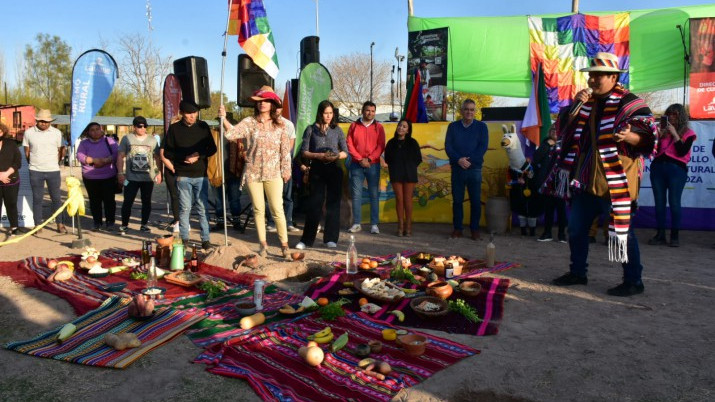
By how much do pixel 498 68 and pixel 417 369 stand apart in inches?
381

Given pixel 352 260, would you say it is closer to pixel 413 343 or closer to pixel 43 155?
pixel 413 343

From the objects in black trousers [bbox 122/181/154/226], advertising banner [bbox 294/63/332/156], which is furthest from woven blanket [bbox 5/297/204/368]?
advertising banner [bbox 294/63/332/156]

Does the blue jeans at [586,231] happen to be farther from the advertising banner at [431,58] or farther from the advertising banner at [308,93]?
the advertising banner at [431,58]

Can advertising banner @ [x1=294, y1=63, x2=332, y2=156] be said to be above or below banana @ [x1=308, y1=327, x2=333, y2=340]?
above

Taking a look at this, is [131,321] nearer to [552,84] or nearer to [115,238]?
[115,238]

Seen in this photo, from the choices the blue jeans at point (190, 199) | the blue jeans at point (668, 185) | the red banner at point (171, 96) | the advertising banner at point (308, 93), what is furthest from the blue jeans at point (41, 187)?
the blue jeans at point (668, 185)

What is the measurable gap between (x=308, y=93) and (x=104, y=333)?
501 cm

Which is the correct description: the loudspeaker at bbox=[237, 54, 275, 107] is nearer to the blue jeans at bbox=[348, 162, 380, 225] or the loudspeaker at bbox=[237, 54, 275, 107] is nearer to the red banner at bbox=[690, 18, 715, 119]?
the blue jeans at bbox=[348, 162, 380, 225]

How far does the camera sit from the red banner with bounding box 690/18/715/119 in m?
9.98

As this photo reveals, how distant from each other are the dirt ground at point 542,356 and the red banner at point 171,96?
3.86m

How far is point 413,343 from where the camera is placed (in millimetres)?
3357

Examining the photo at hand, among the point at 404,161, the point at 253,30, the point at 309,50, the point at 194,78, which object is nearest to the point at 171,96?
the point at 194,78

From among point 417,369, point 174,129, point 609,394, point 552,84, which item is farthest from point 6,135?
point 552,84

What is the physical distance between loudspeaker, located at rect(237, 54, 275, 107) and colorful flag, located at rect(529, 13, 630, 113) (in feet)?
19.0
